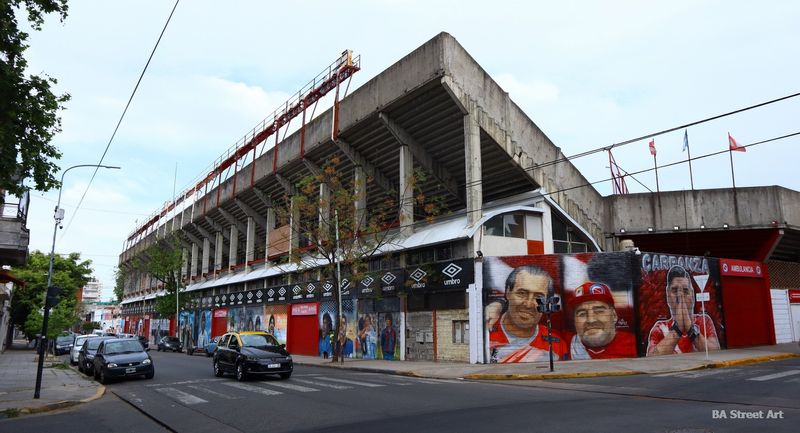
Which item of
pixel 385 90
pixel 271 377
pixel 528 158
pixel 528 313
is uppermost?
pixel 385 90

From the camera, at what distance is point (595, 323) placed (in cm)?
2197

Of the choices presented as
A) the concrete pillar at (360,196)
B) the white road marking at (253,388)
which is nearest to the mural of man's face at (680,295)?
the concrete pillar at (360,196)

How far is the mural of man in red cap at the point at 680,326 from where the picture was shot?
22609mm

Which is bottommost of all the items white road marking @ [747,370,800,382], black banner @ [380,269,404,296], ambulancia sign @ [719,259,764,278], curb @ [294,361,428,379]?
curb @ [294,361,428,379]

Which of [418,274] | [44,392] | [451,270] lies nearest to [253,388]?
[44,392]

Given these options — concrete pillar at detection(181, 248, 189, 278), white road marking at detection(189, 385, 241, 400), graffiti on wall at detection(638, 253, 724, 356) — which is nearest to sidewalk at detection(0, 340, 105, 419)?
white road marking at detection(189, 385, 241, 400)

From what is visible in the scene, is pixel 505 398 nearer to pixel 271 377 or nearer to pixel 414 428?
pixel 414 428

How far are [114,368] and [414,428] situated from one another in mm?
13483

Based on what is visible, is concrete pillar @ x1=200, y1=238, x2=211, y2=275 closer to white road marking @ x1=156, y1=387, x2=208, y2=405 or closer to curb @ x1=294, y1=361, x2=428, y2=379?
curb @ x1=294, y1=361, x2=428, y2=379

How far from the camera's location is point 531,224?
26.1 m

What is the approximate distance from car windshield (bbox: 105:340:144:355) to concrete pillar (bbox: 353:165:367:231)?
11.3 meters

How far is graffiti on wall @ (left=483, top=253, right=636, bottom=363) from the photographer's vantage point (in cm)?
2180

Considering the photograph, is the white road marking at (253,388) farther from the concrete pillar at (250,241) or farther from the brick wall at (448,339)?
the concrete pillar at (250,241)


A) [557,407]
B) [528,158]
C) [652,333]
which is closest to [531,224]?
[528,158]
